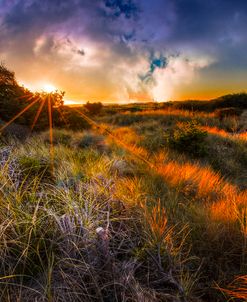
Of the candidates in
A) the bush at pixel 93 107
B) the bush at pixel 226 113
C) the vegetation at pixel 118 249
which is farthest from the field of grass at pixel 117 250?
the bush at pixel 93 107

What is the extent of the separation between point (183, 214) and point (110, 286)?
4.94 ft

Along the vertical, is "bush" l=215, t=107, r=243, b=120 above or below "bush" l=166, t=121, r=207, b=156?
above

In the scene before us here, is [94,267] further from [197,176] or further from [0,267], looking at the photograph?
[197,176]

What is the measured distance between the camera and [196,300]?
5.98 ft

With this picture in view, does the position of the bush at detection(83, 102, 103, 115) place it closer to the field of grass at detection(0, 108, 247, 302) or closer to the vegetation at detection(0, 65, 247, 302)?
the vegetation at detection(0, 65, 247, 302)

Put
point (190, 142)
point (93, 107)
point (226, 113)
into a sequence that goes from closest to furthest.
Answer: point (190, 142)
point (226, 113)
point (93, 107)

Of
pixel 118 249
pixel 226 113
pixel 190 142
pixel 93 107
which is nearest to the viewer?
pixel 118 249

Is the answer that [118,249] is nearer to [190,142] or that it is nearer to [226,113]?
[190,142]

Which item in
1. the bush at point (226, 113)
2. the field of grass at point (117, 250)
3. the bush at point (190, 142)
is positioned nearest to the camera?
the field of grass at point (117, 250)

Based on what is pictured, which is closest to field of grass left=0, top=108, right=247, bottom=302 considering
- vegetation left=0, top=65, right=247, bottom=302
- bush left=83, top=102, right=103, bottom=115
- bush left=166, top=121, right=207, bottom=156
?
vegetation left=0, top=65, right=247, bottom=302

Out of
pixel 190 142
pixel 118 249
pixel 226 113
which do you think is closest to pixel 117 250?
pixel 118 249

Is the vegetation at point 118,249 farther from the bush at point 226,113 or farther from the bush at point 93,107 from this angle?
the bush at point 93,107

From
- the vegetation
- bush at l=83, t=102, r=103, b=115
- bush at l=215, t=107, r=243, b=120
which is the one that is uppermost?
bush at l=83, t=102, r=103, b=115

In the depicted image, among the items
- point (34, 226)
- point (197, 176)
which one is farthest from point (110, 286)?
point (197, 176)
